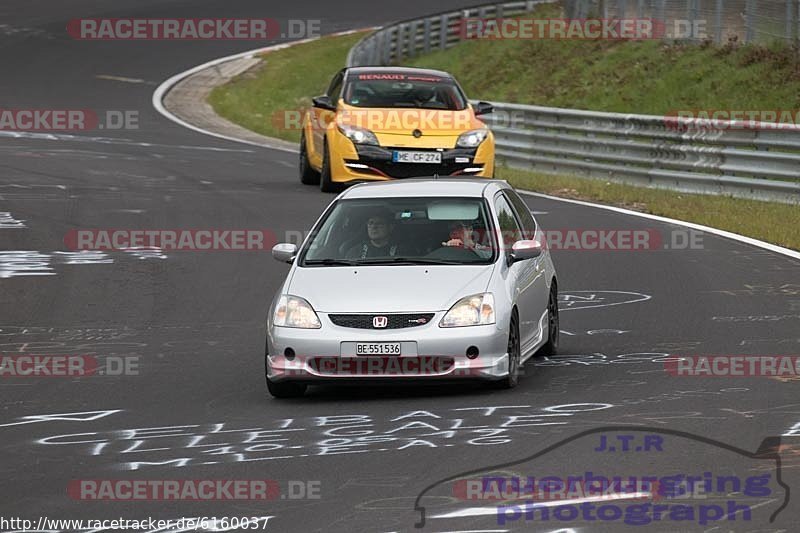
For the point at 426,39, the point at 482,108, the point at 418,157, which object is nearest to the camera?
the point at 418,157

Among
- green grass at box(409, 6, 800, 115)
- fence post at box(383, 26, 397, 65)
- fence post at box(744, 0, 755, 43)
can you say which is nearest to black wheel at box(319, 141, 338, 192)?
green grass at box(409, 6, 800, 115)

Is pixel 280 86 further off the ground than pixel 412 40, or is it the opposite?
pixel 412 40

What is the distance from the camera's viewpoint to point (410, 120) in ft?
75.1

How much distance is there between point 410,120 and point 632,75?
1373cm

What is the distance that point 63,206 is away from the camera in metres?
21.8

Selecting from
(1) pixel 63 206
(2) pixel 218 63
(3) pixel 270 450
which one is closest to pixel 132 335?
(3) pixel 270 450

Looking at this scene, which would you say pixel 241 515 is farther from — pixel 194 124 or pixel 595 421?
pixel 194 124

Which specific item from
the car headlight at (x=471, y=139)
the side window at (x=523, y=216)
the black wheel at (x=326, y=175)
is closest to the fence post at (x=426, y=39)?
the black wheel at (x=326, y=175)

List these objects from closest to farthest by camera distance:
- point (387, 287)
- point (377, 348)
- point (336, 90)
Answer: point (377, 348), point (387, 287), point (336, 90)

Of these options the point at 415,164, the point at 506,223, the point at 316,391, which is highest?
the point at 415,164

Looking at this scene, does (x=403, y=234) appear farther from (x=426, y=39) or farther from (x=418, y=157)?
(x=426, y=39)

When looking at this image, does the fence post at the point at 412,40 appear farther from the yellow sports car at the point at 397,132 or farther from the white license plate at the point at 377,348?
the white license plate at the point at 377,348

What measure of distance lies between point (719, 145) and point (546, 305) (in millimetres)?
11866

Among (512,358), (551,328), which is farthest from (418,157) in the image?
(512,358)
